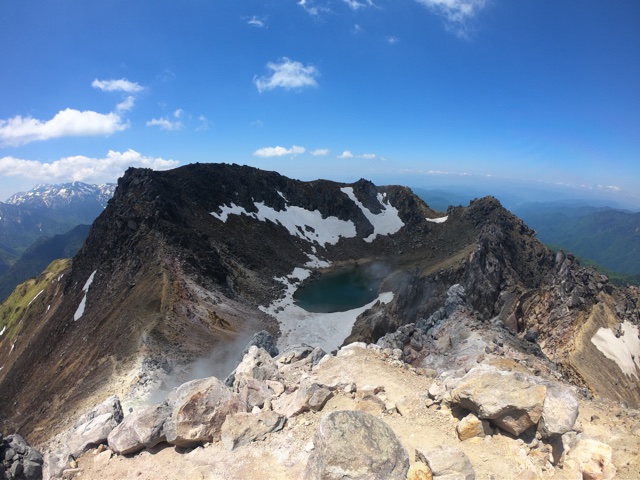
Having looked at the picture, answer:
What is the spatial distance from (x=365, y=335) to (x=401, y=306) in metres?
10.9

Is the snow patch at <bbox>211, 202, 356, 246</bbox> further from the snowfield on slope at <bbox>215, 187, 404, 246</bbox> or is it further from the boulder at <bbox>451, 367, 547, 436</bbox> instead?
the boulder at <bbox>451, 367, 547, 436</bbox>

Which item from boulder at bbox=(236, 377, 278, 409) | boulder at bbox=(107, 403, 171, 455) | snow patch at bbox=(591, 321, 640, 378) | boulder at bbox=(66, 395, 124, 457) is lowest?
snow patch at bbox=(591, 321, 640, 378)

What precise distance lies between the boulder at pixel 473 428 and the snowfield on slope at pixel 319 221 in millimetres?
95684

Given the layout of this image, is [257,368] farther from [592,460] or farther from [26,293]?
[26,293]

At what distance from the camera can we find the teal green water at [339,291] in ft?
256

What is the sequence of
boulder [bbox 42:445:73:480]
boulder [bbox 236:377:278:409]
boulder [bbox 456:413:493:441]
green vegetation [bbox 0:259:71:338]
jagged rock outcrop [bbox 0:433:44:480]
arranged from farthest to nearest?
green vegetation [bbox 0:259:71:338] < boulder [bbox 236:377:278:409] < jagged rock outcrop [bbox 0:433:44:480] < boulder [bbox 42:445:73:480] < boulder [bbox 456:413:493:441]

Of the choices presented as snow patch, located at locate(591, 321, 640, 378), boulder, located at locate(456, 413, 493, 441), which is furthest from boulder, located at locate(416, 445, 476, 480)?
snow patch, located at locate(591, 321, 640, 378)

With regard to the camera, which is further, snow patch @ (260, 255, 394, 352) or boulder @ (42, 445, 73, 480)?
snow patch @ (260, 255, 394, 352)

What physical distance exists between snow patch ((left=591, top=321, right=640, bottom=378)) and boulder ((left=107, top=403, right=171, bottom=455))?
4806 centimetres

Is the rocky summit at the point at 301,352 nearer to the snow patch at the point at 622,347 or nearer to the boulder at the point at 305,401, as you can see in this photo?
the boulder at the point at 305,401

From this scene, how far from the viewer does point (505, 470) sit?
1031 centimetres

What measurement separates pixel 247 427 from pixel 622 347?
49955 mm

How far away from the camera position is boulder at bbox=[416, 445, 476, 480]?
968cm

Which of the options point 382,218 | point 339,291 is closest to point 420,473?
point 339,291
